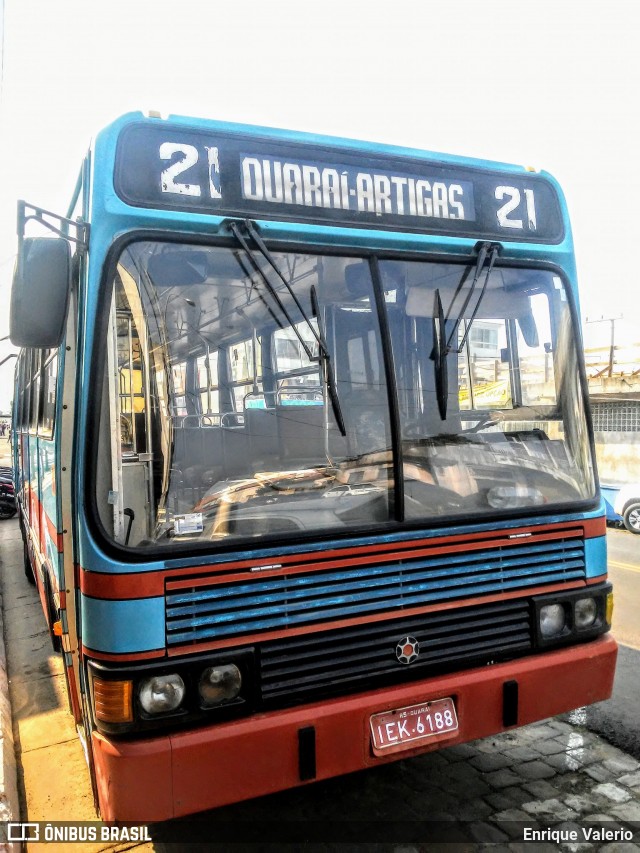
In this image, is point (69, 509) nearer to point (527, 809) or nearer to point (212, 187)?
point (212, 187)

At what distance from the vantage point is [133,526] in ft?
8.96

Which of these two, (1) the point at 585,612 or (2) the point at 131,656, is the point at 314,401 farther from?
(1) the point at 585,612

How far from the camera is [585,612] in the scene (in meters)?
3.44

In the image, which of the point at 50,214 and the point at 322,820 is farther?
the point at 322,820

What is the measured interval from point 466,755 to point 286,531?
2185mm

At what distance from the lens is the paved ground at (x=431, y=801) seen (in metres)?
3.33

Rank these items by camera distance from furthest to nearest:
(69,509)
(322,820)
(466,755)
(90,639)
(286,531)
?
(466,755), (322,820), (69,509), (286,531), (90,639)

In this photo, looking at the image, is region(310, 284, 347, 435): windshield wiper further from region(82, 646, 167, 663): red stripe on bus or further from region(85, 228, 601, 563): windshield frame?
region(82, 646, 167, 663): red stripe on bus

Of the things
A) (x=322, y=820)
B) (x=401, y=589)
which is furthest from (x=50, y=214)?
(x=322, y=820)

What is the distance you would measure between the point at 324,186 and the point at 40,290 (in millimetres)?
1286

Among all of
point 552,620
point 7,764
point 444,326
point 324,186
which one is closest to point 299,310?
point 324,186

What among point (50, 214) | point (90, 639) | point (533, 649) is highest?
point (50, 214)

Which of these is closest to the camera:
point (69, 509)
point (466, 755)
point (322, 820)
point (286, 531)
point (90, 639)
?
point (90, 639)

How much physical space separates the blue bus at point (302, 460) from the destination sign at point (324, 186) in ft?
0.04
